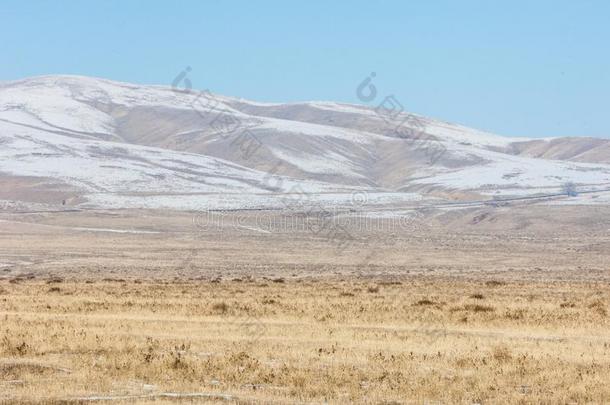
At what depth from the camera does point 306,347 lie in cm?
2170

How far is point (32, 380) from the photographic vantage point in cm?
1652

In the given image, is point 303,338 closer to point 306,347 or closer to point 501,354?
point 306,347

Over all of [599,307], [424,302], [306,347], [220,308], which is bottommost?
[599,307]

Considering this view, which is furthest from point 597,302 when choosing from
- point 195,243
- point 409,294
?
point 195,243

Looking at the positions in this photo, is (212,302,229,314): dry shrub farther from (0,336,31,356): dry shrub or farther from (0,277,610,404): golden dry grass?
(0,336,31,356): dry shrub

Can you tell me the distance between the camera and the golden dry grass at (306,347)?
16.1 metres

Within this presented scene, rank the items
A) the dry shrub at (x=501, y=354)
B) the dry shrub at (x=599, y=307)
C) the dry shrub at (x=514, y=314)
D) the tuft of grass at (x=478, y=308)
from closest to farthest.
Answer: the dry shrub at (x=501, y=354) → the dry shrub at (x=514, y=314) → the dry shrub at (x=599, y=307) → the tuft of grass at (x=478, y=308)

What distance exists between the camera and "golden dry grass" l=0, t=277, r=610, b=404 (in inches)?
635

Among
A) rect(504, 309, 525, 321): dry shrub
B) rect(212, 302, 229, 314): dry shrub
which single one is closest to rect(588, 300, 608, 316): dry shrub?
rect(504, 309, 525, 321): dry shrub

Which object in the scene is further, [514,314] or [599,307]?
[599,307]

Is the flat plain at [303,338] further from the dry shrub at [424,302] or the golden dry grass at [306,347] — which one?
the dry shrub at [424,302]

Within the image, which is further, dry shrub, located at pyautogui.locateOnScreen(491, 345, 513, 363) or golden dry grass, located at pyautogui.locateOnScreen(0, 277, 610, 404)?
dry shrub, located at pyautogui.locateOnScreen(491, 345, 513, 363)

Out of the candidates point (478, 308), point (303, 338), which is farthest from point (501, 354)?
point (478, 308)

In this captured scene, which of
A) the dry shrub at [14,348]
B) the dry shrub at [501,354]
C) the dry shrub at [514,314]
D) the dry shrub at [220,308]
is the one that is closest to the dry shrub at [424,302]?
the dry shrub at [514,314]
